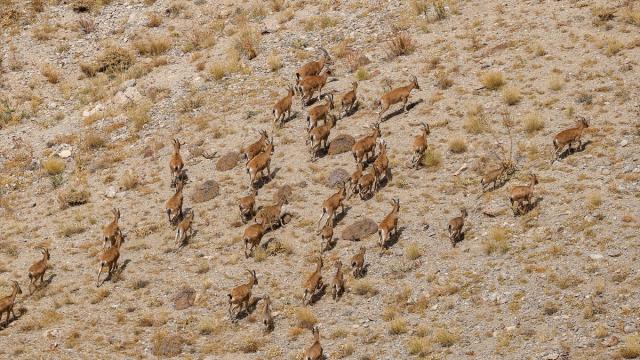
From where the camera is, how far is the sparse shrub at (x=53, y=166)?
27.8 metres

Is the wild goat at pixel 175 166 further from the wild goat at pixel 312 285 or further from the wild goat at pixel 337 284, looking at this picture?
the wild goat at pixel 337 284

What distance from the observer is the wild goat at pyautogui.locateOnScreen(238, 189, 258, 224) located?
22.6 metres

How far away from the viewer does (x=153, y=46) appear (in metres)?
34.5

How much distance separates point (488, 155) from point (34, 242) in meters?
12.9

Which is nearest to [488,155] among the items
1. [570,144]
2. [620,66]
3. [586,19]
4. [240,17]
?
[570,144]

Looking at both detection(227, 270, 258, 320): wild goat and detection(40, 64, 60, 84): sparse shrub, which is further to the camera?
detection(40, 64, 60, 84): sparse shrub

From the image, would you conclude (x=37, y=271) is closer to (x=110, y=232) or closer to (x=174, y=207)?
(x=110, y=232)

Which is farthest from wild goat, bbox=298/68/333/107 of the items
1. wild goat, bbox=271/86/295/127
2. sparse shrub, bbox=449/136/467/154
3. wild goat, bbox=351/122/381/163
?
sparse shrub, bbox=449/136/467/154

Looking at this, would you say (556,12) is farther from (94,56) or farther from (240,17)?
(94,56)

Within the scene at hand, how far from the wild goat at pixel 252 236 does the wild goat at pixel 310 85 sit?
7255 mm

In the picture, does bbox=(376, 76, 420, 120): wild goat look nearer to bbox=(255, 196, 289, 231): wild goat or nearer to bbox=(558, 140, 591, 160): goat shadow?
bbox=(255, 196, 289, 231): wild goat

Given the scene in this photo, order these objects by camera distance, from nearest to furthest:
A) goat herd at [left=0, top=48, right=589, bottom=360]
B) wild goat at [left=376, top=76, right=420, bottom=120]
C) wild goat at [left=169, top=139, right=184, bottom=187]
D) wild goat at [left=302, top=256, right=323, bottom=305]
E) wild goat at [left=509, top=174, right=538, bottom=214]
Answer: wild goat at [left=302, top=256, right=323, bottom=305], goat herd at [left=0, top=48, right=589, bottom=360], wild goat at [left=509, top=174, right=538, bottom=214], wild goat at [left=169, top=139, right=184, bottom=187], wild goat at [left=376, top=76, right=420, bottom=120]

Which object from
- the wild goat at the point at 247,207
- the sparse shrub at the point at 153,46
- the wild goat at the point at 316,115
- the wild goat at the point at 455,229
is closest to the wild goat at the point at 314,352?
the wild goat at the point at 455,229

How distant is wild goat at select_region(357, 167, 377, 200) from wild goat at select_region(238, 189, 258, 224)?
9.34ft
